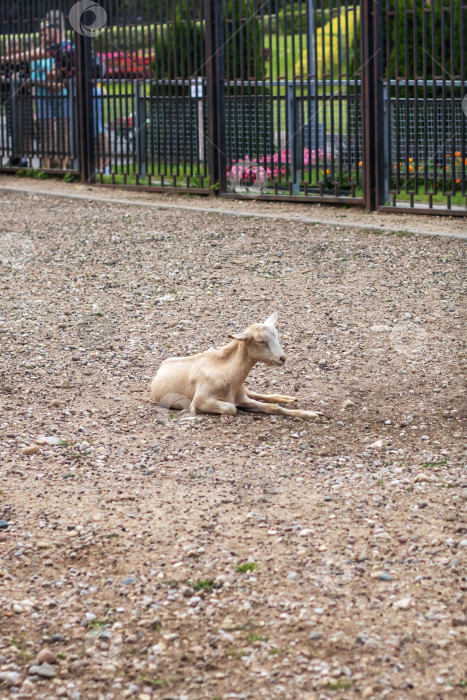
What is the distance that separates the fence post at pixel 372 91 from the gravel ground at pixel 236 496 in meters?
3.02

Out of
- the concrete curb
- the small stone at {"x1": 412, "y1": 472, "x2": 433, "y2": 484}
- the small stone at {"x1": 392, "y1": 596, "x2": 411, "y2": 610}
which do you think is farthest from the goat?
the concrete curb

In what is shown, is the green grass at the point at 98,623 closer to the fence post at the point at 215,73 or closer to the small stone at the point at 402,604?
the small stone at the point at 402,604

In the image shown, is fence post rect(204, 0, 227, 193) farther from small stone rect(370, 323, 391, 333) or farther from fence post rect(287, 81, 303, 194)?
small stone rect(370, 323, 391, 333)

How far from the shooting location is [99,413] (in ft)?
20.7

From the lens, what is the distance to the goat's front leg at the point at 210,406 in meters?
6.11

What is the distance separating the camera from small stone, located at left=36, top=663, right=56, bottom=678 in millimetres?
3482

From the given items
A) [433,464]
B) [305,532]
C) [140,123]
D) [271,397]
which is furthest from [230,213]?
[305,532]

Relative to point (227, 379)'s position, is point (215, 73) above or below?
above

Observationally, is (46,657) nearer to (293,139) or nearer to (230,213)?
(230,213)

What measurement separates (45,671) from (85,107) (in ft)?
44.1

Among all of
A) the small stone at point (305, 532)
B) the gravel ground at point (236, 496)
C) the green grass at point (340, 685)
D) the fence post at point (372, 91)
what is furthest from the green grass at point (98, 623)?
the fence post at point (372, 91)

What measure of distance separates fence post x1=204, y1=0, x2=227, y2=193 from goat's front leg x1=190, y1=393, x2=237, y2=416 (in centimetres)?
853

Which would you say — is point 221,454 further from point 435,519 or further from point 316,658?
point 316,658

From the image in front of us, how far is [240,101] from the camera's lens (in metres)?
13.8
